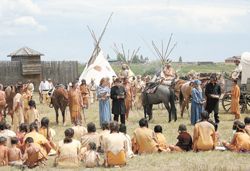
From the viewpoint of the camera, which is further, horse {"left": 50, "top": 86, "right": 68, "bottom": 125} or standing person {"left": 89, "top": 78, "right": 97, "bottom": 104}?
standing person {"left": 89, "top": 78, "right": 97, "bottom": 104}

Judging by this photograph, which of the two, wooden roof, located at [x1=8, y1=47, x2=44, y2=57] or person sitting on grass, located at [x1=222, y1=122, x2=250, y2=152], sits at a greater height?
wooden roof, located at [x1=8, y1=47, x2=44, y2=57]

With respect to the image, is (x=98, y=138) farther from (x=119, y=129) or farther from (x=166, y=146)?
(x=166, y=146)

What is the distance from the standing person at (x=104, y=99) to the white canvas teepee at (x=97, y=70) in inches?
553

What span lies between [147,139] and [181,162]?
1.32 m

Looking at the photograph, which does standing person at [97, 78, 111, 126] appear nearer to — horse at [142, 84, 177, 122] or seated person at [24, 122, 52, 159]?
horse at [142, 84, 177, 122]

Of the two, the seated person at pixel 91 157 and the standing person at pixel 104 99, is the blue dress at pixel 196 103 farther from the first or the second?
the seated person at pixel 91 157

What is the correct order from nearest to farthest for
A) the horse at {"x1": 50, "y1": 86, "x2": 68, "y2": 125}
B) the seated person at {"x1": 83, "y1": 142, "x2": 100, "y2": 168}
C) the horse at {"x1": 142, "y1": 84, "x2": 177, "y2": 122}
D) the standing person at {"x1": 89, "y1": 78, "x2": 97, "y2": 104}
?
the seated person at {"x1": 83, "y1": 142, "x2": 100, "y2": 168}
the horse at {"x1": 142, "y1": 84, "x2": 177, "y2": 122}
the horse at {"x1": 50, "y1": 86, "x2": 68, "y2": 125}
the standing person at {"x1": 89, "y1": 78, "x2": 97, "y2": 104}

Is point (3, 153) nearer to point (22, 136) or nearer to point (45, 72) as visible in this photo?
point (22, 136)

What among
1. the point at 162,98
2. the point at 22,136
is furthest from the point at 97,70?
the point at 22,136

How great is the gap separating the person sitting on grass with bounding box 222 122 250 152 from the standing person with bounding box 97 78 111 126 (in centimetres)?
541

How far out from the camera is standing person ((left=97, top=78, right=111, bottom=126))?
16781 mm

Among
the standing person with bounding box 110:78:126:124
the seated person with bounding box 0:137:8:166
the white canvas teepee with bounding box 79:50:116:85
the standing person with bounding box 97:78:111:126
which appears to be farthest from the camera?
the white canvas teepee with bounding box 79:50:116:85

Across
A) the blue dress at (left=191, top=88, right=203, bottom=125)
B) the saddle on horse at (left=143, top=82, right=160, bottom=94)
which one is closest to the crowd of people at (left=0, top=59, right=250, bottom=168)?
the blue dress at (left=191, top=88, right=203, bottom=125)

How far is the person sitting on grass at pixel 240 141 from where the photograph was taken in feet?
39.5
